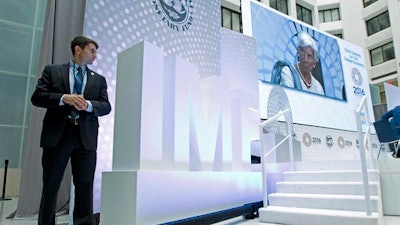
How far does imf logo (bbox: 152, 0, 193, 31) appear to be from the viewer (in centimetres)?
370

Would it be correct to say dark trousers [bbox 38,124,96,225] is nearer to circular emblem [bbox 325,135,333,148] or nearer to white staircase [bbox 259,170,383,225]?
white staircase [bbox 259,170,383,225]

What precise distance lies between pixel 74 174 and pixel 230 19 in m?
8.24

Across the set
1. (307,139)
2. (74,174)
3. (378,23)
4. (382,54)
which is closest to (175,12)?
(74,174)

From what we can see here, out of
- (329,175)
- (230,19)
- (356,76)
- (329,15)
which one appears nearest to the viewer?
(329,175)

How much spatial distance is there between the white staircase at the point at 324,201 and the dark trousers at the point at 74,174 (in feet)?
5.41

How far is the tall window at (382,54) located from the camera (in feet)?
47.9

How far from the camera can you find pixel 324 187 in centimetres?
298

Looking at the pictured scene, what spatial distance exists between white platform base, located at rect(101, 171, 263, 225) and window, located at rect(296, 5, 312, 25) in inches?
447

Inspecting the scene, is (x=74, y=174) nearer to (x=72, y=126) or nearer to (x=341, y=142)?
(x=72, y=126)

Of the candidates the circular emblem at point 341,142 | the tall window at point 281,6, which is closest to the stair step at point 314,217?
the circular emblem at point 341,142

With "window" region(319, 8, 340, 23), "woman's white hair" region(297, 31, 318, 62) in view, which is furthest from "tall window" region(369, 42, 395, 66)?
"woman's white hair" region(297, 31, 318, 62)

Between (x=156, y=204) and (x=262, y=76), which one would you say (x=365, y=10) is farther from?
(x=156, y=204)

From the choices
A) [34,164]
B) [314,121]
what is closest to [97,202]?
[34,164]

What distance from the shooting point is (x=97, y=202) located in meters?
2.60
